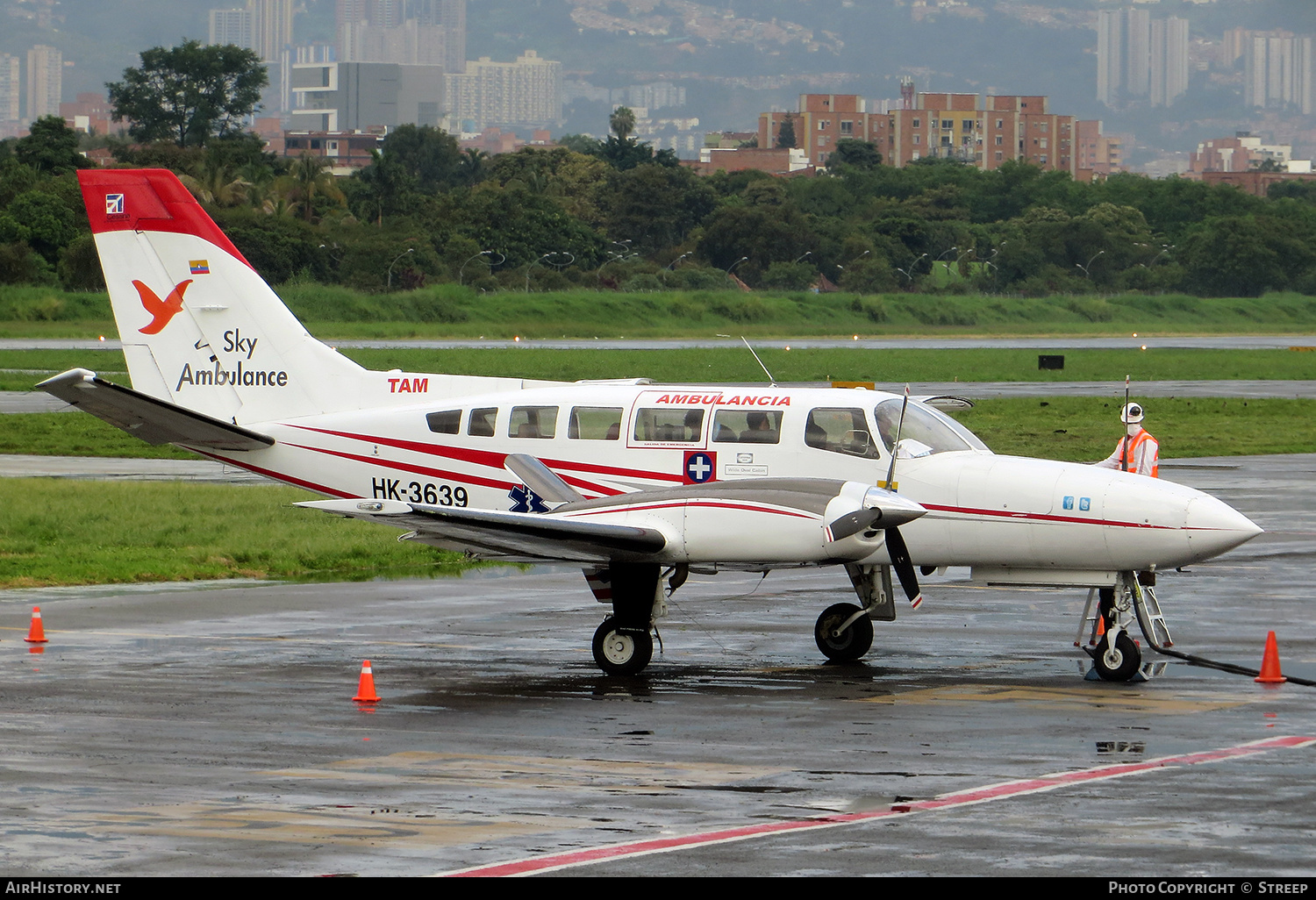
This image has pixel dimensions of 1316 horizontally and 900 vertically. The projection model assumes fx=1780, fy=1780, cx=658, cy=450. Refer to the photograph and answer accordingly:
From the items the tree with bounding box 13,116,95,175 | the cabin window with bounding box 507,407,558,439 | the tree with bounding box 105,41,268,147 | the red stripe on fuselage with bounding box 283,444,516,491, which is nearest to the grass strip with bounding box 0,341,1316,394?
the red stripe on fuselage with bounding box 283,444,516,491

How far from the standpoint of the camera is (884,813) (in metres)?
10.6

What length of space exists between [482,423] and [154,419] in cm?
343

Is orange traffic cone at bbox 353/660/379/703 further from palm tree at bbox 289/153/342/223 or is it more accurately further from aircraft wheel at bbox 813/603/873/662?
palm tree at bbox 289/153/342/223

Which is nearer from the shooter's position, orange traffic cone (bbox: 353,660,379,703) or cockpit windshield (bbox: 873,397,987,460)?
orange traffic cone (bbox: 353,660,379,703)

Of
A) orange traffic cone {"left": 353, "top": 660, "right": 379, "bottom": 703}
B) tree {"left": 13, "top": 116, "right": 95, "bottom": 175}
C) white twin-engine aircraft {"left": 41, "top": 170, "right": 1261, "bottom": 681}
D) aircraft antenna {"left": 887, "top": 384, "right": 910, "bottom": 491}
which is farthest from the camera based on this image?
tree {"left": 13, "top": 116, "right": 95, "bottom": 175}

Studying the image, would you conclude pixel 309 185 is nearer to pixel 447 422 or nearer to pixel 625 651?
pixel 447 422

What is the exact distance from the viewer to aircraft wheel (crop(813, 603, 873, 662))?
54.6 feet

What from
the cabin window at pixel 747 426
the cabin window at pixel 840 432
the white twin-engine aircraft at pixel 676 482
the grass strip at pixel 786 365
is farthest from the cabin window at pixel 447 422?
the grass strip at pixel 786 365

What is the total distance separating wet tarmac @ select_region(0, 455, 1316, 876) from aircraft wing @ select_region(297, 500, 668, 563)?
1.15m

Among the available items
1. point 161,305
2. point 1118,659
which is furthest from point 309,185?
point 1118,659

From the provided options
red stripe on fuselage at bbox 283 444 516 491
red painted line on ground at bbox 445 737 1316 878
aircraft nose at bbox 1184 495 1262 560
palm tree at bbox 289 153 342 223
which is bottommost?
red painted line on ground at bbox 445 737 1316 878

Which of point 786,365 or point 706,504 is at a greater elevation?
point 786,365

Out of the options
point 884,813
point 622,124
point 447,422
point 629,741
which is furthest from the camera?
point 622,124

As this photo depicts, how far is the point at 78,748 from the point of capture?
12.5 metres
